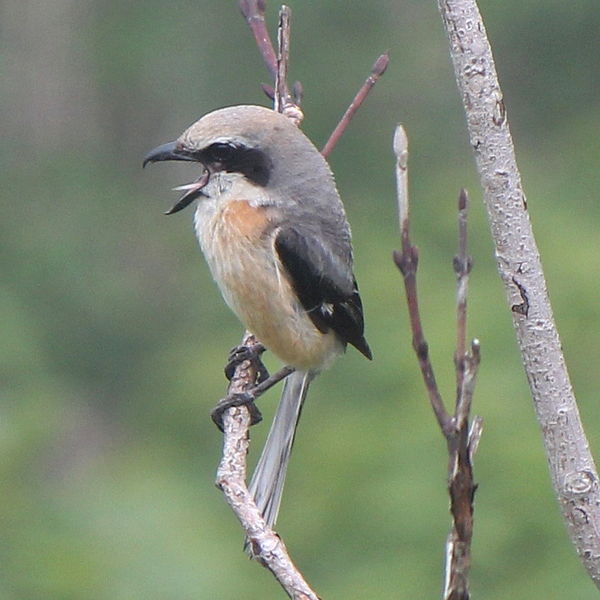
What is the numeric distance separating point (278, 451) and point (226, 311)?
7088 mm

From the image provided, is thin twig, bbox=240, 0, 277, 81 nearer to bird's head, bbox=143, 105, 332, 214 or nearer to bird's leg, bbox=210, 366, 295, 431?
bird's head, bbox=143, 105, 332, 214

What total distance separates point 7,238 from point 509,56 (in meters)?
5.05

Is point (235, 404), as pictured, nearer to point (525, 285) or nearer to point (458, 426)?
point (525, 285)

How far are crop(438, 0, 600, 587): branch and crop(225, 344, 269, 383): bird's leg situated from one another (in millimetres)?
1767

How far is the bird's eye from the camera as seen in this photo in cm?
392

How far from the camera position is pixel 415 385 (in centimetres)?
743

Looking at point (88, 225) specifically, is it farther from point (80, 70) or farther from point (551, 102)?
point (551, 102)

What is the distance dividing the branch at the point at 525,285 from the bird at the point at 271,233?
1.39 meters

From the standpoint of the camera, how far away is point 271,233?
4.05 m

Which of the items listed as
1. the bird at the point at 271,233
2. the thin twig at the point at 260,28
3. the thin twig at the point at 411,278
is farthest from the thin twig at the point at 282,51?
the thin twig at the point at 411,278

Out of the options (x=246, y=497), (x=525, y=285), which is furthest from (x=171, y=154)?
(x=525, y=285)

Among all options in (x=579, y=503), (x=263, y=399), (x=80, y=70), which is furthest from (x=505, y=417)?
(x=80, y=70)

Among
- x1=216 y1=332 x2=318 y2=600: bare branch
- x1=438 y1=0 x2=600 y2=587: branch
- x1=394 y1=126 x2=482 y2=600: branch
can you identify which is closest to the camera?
x1=394 y1=126 x2=482 y2=600: branch

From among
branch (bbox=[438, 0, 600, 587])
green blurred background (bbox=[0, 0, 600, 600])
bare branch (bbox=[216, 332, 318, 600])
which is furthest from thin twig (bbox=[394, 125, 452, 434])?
green blurred background (bbox=[0, 0, 600, 600])
